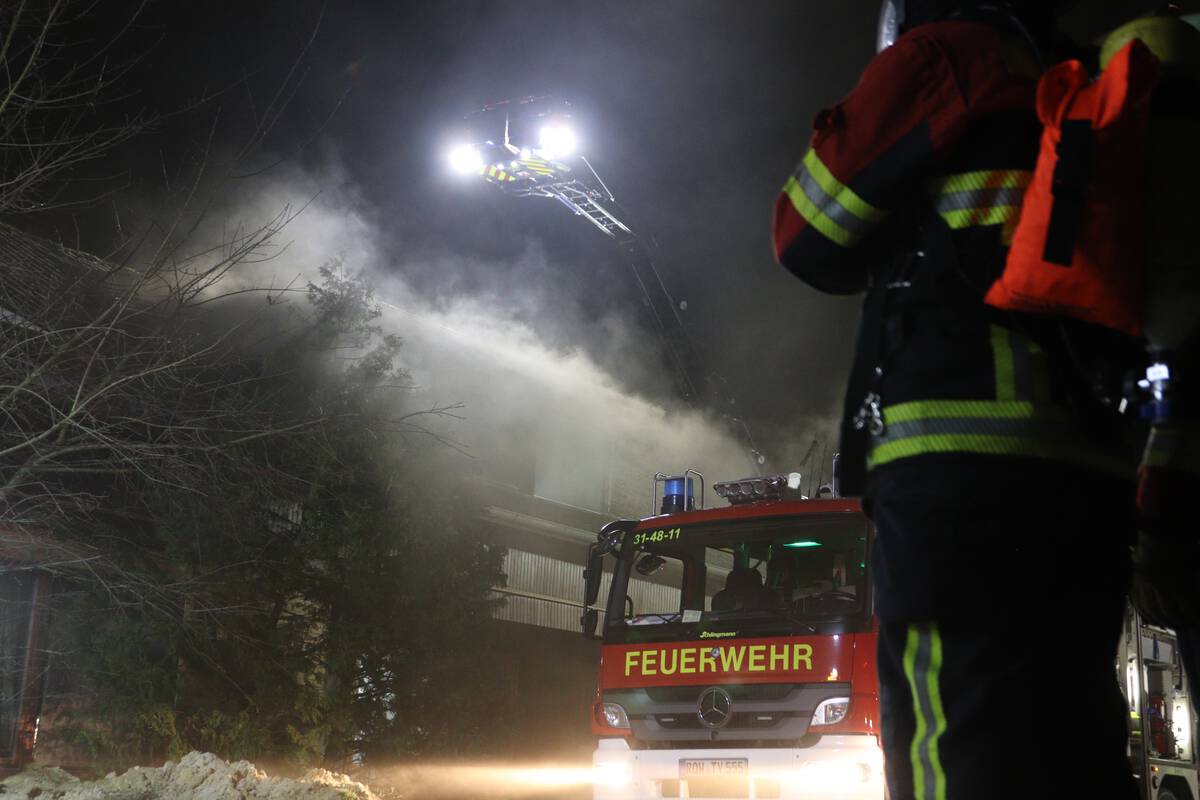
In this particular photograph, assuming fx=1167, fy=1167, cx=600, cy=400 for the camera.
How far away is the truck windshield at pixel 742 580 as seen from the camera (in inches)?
301

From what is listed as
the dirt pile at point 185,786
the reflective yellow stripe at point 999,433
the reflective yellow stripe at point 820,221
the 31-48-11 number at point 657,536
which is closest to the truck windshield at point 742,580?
the 31-48-11 number at point 657,536

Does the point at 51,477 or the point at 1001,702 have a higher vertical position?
the point at 51,477

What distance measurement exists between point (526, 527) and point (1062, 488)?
59.8 ft

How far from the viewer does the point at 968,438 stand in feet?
5.01

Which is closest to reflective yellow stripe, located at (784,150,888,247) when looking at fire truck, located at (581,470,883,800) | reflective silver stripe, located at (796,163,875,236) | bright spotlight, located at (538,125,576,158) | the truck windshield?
reflective silver stripe, located at (796,163,875,236)

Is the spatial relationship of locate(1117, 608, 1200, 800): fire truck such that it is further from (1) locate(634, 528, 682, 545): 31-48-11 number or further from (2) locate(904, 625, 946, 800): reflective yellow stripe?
(2) locate(904, 625, 946, 800): reflective yellow stripe

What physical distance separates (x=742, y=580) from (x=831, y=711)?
118 centimetres

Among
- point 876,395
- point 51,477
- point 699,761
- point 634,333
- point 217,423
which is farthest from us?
point 634,333

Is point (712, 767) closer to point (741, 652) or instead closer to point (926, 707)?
point (741, 652)

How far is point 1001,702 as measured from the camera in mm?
1449

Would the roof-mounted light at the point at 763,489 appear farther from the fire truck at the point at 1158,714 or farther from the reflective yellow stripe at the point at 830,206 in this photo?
the reflective yellow stripe at the point at 830,206

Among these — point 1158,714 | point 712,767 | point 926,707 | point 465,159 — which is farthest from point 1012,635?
point 465,159

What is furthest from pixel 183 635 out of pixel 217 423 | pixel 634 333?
pixel 634 333

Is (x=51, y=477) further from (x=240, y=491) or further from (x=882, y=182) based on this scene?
(x=882, y=182)
